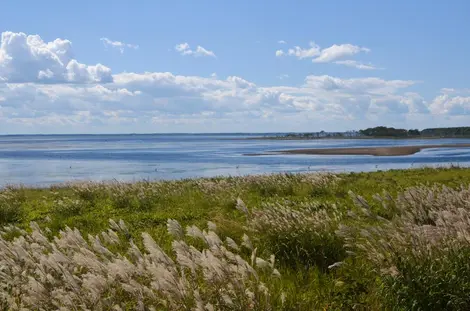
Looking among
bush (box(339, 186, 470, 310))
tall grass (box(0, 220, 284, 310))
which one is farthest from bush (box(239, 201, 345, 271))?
tall grass (box(0, 220, 284, 310))

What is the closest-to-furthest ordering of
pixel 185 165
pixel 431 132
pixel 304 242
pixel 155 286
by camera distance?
pixel 155 286 → pixel 304 242 → pixel 185 165 → pixel 431 132

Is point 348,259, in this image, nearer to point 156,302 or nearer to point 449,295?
point 449,295

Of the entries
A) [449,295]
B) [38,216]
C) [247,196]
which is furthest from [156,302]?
[247,196]

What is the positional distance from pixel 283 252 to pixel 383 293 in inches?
75.1

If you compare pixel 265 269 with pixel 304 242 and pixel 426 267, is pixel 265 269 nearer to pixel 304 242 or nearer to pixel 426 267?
pixel 304 242

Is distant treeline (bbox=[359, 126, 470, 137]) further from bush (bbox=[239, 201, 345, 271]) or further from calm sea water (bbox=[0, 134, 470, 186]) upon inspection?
bush (bbox=[239, 201, 345, 271])

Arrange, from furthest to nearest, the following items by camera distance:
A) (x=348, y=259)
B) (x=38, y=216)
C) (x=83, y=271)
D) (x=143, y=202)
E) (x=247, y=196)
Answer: (x=247, y=196), (x=143, y=202), (x=38, y=216), (x=348, y=259), (x=83, y=271)

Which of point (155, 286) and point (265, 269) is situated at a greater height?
point (155, 286)

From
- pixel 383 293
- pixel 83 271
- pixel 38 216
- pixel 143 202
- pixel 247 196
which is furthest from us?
pixel 247 196

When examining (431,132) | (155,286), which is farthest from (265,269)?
(431,132)

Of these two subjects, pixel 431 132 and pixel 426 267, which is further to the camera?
pixel 431 132

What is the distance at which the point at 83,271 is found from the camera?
6.33 metres

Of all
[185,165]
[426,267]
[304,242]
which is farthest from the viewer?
[185,165]

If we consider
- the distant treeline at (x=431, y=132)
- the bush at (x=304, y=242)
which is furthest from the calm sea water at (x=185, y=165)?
the distant treeline at (x=431, y=132)
